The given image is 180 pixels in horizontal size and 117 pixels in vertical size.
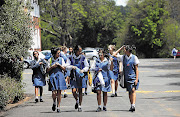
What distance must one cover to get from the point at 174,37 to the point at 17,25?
52999mm

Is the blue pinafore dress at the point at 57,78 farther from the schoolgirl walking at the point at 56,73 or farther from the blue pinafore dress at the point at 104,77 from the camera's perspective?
the blue pinafore dress at the point at 104,77

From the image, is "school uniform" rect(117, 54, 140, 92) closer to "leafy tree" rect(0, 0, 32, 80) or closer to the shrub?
the shrub

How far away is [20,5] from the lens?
1341 cm

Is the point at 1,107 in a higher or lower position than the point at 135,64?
lower

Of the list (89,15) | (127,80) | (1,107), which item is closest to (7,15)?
(1,107)

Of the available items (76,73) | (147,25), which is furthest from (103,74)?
(147,25)

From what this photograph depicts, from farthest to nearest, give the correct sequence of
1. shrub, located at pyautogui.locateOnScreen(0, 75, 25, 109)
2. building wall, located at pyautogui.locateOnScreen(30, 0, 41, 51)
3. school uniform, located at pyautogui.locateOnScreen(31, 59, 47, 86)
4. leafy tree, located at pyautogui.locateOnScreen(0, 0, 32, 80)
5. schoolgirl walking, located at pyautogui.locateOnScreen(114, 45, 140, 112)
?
building wall, located at pyautogui.locateOnScreen(30, 0, 41, 51) < school uniform, located at pyautogui.locateOnScreen(31, 59, 47, 86) < leafy tree, located at pyautogui.locateOnScreen(0, 0, 32, 80) < shrub, located at pyautogui.locateOnScreen(0, 75, 25, 109) < schoolgirl walking, located at pyautogui.locateOnScreen(114, 45, 140, 112)

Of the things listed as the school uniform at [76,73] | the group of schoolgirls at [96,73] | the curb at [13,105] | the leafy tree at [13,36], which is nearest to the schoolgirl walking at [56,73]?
the group of schoolgirls at [96,73]

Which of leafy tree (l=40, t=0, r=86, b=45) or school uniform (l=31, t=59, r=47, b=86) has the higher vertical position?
leafy tree (l=40, t=0, r=86, b=45)

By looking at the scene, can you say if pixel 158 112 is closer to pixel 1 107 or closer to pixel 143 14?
pixel 1 107

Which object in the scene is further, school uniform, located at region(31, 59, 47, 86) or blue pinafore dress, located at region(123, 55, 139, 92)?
school uniform, located at region(31, 59, 47, 86)

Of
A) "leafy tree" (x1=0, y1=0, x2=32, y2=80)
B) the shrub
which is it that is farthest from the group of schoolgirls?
"leafy tree" (x1=0, y1=0, x2=32, y2=80)

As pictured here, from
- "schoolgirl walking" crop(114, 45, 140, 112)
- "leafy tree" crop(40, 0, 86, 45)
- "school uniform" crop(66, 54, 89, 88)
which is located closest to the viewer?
"schoolgirl walking" crop(114, 45, 140, 112)

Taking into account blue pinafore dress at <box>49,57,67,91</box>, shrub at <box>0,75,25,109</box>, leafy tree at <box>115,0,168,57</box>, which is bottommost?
shrub at <box>0,75,25,109</box>
